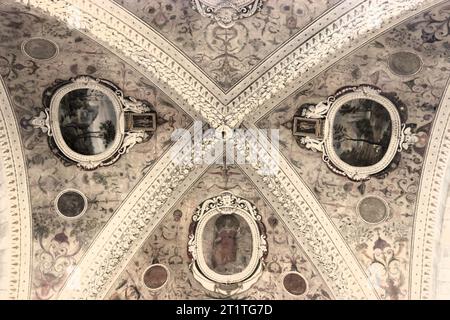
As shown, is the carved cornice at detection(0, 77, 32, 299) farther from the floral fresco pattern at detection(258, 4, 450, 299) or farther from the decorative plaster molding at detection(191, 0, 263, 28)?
the floral fresco pattern at detection(258, 4, 450, 299)

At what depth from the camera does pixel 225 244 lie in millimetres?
9312

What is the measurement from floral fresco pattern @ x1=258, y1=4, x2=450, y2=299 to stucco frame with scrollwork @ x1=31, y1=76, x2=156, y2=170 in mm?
1962

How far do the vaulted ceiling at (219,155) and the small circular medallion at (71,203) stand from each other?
8 centimetres

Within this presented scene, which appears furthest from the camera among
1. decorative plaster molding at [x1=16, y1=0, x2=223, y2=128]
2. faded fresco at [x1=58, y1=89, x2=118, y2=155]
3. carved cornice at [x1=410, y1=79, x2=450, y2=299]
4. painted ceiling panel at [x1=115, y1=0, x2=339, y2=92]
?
faded fresco at [x1=58, y1=89, x2=118, y2=155]

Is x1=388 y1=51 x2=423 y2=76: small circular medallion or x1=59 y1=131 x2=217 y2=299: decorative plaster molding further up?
x1=388 y1=51 x2=423 y2=76: small circular medallion

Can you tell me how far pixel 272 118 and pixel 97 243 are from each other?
337cm

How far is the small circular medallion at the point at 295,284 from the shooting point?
915 centimetres

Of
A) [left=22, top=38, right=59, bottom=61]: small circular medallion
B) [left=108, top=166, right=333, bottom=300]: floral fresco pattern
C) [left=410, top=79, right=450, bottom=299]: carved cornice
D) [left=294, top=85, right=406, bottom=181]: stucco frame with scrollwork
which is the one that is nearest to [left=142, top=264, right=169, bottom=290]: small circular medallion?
[left=108, top=166, right=333, bottom=300]: floral fresco pattern

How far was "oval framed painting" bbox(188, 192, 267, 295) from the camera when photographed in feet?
30.4

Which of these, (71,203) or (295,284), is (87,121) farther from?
(295,284)

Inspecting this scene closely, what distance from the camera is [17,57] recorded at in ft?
26.2

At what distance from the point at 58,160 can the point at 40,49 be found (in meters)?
1.73

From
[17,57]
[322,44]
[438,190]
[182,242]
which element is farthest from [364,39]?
[17,57]
